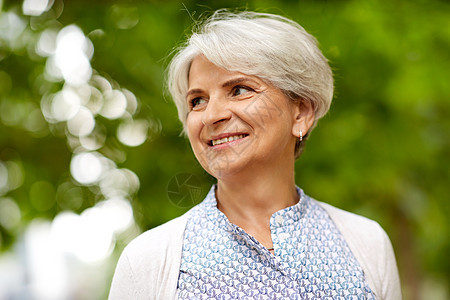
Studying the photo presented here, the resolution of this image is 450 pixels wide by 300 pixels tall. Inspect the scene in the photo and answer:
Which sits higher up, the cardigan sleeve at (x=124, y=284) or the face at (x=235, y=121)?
the face at (x=235, y=121)

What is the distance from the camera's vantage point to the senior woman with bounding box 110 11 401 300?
1824mm

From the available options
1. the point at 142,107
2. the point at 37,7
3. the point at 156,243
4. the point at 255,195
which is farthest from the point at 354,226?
the point at 37,7

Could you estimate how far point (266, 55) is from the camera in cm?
186

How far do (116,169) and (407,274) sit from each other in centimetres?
348

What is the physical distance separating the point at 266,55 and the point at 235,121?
0.24 meters

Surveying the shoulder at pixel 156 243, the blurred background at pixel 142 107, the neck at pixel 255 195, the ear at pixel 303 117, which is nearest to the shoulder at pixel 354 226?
the neck at pixel 255 195

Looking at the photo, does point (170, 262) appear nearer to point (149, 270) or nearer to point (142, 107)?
point (149, 270)

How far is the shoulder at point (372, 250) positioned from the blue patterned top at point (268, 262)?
4 cm

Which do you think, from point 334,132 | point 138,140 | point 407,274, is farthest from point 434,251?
point 138,140

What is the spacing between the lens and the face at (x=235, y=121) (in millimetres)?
1839

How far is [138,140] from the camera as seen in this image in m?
3.75

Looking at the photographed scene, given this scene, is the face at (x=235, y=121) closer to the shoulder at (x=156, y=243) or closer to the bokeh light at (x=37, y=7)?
the shoulder at (x=156, y=243)

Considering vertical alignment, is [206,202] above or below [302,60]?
below

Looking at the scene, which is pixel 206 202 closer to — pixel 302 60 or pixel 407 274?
pixel 302 60
